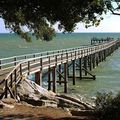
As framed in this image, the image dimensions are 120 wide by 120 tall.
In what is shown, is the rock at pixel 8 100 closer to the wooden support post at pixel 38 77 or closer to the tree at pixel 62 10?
the tree at pixel 62 10

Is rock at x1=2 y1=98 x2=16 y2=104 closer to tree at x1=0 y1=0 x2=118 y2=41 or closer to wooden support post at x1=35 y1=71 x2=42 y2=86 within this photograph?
tree at x1=0 y1=0 x2=118 y2=41

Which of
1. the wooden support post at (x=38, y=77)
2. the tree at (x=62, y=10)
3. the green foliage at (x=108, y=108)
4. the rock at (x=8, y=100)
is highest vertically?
the tree at (x=62, y=10)

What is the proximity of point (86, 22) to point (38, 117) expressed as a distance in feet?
13.8

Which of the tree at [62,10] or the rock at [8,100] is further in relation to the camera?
the rock at [8,100]

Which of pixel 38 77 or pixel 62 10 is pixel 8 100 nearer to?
pixel 62 10

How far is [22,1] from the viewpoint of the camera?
14.3m

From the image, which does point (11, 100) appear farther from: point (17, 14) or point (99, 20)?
point (99, 20)

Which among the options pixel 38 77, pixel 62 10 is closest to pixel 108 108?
pixel 62 10

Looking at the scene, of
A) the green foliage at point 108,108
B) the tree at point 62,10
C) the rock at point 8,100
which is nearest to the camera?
the green foliage at point 108,108

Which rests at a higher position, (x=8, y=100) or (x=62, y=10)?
(x=62, y=10)

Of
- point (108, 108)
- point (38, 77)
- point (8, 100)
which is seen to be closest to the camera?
point (108, 108)

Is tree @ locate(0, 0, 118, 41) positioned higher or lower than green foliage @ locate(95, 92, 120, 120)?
higher

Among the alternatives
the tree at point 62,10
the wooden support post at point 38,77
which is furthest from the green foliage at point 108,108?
the wooden support post at point 38,77

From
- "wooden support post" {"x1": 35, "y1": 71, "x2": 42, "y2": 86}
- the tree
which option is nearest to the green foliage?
the tree
